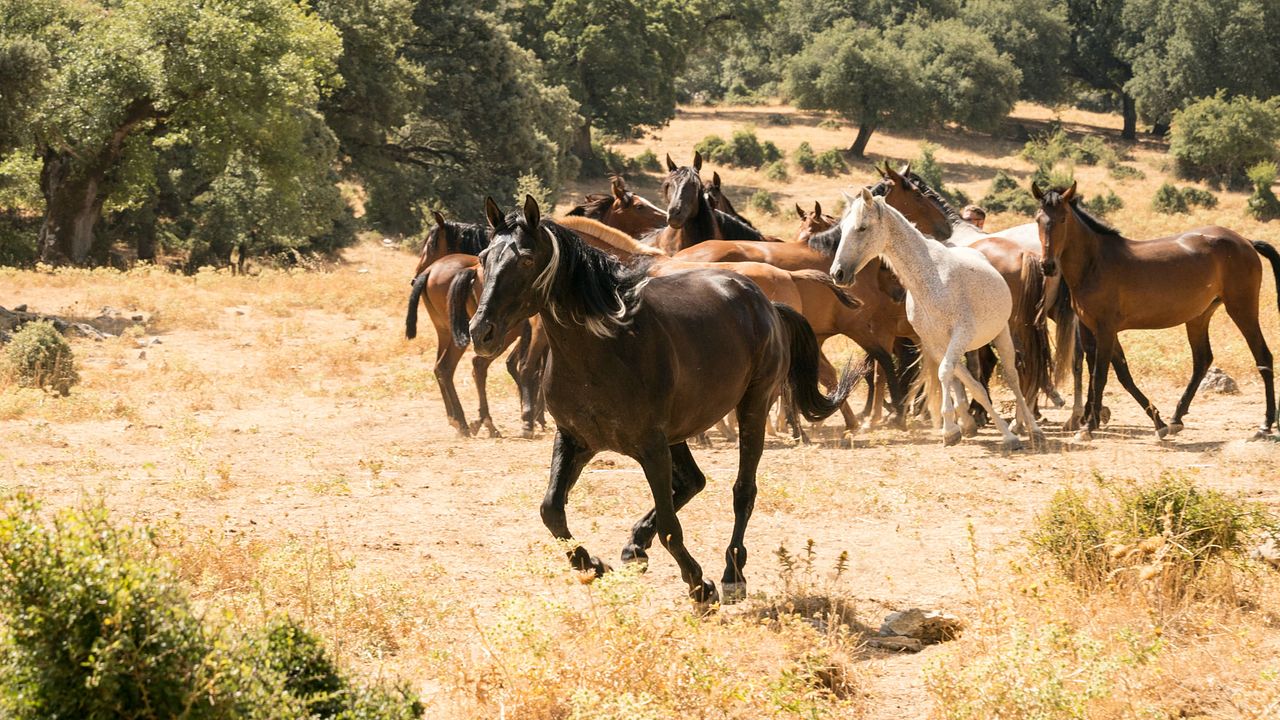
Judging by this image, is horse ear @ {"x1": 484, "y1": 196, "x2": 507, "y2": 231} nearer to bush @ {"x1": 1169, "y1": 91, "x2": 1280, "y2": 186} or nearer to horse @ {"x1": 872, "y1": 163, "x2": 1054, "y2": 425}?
horse @ {"x1": 872, "y1": 163, "x2": 1054, "y2": 425}

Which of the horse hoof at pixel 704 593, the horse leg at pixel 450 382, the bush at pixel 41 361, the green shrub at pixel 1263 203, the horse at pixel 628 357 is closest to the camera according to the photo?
the horse at pixel 628 357

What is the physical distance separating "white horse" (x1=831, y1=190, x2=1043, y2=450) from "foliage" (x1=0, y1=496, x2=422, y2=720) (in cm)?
776

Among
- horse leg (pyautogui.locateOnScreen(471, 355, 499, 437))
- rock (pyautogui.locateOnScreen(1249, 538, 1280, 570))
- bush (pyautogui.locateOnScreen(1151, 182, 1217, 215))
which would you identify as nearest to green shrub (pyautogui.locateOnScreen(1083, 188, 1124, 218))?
bush (pyautogui.locateOnScreen(1151, 182, 1217, 215))

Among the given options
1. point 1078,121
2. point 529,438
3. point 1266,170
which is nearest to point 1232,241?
point 529,438

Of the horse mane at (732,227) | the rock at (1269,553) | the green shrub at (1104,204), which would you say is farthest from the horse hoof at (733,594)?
the green shrub at (1104,204)

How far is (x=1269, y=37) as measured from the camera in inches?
2285

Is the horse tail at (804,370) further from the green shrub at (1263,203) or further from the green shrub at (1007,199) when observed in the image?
the green shrub at (1263,203)

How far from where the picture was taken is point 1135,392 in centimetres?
1190

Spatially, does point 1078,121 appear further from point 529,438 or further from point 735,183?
point 529,438

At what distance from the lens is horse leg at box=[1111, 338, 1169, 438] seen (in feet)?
37.7

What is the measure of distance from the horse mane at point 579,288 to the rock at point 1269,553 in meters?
3.47

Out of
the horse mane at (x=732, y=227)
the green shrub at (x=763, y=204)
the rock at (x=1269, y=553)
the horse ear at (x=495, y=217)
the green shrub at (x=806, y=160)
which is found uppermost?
the horse ear at (x=495, y=217)

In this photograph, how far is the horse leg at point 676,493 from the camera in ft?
20.5

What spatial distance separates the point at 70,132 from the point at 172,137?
2.55 metres
